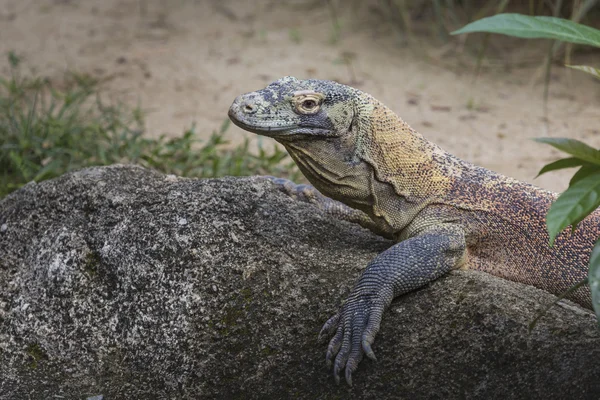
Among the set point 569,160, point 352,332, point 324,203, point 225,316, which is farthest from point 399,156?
point 569,160

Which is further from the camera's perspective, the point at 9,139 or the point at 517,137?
the point at 517,137

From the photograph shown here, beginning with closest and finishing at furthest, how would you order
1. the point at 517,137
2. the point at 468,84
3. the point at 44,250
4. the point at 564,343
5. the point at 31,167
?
the point at 564,343, the point at 44,250, the point at 31,167, the point at 517,137, the point at 468,84

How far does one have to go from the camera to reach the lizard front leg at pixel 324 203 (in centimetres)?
430

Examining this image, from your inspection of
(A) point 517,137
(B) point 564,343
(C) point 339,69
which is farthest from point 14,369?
(C) point 339,69

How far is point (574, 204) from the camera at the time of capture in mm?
2285

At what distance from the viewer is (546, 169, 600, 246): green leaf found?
2.25m

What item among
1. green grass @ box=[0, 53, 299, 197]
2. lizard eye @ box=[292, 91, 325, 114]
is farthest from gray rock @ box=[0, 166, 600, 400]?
green grass @ box=[0, 53, 299, 197]

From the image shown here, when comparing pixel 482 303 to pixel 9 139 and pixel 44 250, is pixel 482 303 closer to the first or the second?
A: pixel 44 250

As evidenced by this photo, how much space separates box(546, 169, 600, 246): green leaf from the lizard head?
1.57 metres

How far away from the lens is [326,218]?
4.01 metres

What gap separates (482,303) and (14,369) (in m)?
2.07

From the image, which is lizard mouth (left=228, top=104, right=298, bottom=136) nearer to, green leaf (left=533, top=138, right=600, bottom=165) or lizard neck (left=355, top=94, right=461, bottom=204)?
lizard neck (left=355, top=94, right=461, bottom=204)

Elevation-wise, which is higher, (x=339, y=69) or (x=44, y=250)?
(x=44, y=250)

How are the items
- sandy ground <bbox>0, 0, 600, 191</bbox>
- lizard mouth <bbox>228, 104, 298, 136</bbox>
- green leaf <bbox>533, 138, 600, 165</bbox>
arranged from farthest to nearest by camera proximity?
sandy ground <bbox>0, 0, 600, 191</bbox>, lizard mouth <bbox>228, 104, 298, 136</bbox>, green leaf <bbox>533, 138, 600, 165</bbox>
